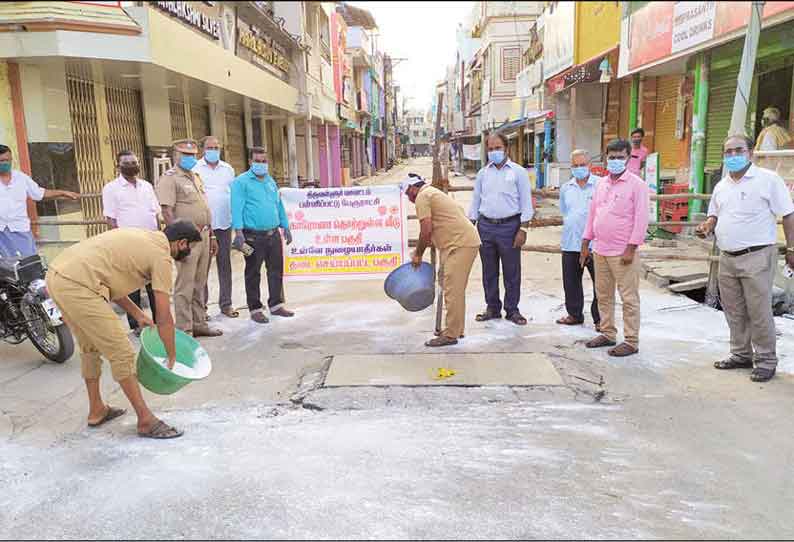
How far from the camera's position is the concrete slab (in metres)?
4.69

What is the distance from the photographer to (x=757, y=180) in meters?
4.54

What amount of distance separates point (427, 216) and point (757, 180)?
2.46m

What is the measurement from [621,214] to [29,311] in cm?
499

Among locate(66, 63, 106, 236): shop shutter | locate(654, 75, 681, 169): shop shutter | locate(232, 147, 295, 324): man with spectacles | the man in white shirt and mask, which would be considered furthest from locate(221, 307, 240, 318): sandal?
locate(654, 75, 681, 169): shop shutter

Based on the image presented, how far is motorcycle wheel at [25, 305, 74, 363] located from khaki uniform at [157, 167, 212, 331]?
948 mm

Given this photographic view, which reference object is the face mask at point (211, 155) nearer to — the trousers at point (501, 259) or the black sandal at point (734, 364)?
the trousers at point (501, 259)

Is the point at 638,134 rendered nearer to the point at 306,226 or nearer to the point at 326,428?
the point at 306,226

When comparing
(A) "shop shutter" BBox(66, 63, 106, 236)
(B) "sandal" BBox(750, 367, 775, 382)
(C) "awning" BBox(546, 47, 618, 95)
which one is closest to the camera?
(B) "sandal" BBox(750, 367, 775, 382)

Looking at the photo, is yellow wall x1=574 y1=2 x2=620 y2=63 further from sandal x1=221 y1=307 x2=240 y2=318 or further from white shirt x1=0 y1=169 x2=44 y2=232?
white shirt x1=0 y1=169 x2=44 y2=232

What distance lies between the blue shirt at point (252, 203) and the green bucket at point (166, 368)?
244 cm

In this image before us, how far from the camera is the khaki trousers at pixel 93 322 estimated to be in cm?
358

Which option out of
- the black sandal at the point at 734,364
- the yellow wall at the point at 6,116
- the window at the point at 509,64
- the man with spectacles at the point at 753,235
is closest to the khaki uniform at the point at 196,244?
the yellow wall at the point at 6,116

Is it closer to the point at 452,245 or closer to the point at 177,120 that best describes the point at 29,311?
the point at 452,245

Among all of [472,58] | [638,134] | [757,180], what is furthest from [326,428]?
[472,58]
